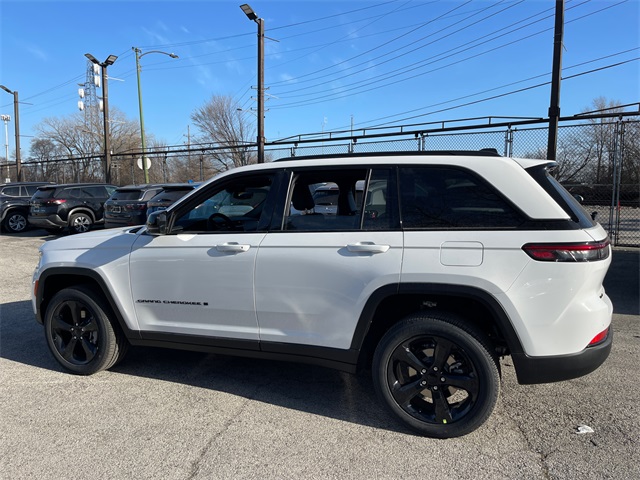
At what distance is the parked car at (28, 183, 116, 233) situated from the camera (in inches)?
544

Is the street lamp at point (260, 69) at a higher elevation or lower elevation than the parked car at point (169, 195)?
higher

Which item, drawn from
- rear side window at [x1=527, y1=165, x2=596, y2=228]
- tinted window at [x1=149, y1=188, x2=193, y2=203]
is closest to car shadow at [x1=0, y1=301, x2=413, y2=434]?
rear side window at [x1=527, y1=165, x2=596, y2=228]

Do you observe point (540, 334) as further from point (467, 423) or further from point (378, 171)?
point (378, 171)

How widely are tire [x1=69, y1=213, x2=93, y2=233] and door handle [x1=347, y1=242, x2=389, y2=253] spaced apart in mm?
13126

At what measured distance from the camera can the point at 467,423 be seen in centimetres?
296

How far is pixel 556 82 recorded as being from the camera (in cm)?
894

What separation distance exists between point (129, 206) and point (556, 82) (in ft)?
33.5

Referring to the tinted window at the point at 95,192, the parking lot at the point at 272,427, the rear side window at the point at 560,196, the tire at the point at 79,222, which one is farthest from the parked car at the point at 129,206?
the rear side window at the point at 560,196

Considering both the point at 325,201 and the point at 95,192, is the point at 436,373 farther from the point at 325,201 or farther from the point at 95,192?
the point at 95,192

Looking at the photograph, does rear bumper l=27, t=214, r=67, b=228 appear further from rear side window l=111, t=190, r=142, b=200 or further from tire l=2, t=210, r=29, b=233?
tire l=2, t=210, r=29, b=233

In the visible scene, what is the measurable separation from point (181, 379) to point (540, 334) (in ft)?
9.31

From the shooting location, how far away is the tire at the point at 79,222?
1409 centimetres

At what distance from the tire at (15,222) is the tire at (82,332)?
1443 centimetres

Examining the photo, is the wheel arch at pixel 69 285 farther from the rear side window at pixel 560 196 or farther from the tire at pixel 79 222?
the tire at pixel 79 222
